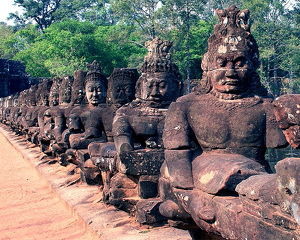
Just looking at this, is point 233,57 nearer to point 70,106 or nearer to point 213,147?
point 213,147

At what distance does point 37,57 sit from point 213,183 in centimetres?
3398

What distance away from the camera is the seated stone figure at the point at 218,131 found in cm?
343

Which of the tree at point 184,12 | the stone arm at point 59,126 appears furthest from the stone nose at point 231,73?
the tree at point 184,12

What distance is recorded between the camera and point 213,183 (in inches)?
133

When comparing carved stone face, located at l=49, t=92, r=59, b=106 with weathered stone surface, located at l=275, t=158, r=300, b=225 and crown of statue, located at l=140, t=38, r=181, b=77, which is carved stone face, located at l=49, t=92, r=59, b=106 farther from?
weathered stone surface, located at l=275, t=158, r=300, b=225

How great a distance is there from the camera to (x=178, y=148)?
3848mm

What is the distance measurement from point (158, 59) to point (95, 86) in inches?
115

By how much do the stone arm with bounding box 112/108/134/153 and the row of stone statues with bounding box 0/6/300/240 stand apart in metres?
0.01

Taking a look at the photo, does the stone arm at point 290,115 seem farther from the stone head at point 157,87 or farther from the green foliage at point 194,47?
the green foliage at point 194,47

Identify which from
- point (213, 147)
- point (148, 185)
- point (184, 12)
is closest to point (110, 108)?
point (148, 185)

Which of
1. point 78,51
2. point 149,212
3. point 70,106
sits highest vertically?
point 78,51

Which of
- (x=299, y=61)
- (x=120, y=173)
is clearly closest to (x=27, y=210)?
(x=120, y=173)

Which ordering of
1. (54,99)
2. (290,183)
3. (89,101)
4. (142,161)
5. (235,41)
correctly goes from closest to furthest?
(290,183) → (235,41) → (142,161) → (89,101) → (54,99)

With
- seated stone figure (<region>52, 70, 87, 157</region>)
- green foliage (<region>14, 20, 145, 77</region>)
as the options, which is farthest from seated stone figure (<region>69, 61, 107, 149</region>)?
→ green foliage (<region>14, 20, 145, 77</region>)
